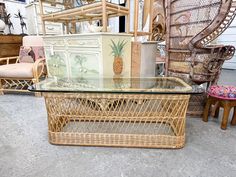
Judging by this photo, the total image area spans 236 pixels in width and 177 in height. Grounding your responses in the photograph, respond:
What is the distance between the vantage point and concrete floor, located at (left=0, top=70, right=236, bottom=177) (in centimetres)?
103

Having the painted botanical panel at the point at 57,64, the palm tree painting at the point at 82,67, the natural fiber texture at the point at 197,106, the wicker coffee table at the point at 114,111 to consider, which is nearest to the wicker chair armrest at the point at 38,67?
the painted botanical panel at the point at 57,64

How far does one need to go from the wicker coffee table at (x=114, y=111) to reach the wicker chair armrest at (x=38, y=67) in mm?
1146

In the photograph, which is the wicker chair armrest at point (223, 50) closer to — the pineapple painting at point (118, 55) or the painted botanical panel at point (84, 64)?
the pineapple painting at point (118, 55)

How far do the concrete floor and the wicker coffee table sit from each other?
0.21 feet

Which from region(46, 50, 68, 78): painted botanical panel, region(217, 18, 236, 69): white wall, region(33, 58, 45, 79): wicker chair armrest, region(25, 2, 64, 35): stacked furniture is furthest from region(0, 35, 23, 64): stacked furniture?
region(217, 18, 236, 69): white wall

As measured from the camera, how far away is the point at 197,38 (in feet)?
4.70

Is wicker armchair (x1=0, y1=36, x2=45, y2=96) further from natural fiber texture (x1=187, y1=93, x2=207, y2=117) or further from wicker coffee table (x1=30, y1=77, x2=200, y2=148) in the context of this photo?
natural fiber texture (x1=187, y1=93, x2=207, y2=117)

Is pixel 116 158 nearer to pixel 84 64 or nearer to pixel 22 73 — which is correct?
pixel 84 64

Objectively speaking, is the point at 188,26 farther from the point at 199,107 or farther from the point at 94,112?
the point at 94,112

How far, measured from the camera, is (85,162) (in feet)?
3.64

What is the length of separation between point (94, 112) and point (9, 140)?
2.29ft

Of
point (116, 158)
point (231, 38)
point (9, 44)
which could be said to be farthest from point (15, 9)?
point (231, 38)

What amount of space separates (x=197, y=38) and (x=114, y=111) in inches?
35.8

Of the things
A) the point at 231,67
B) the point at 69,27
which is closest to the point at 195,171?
the point at 69,27
